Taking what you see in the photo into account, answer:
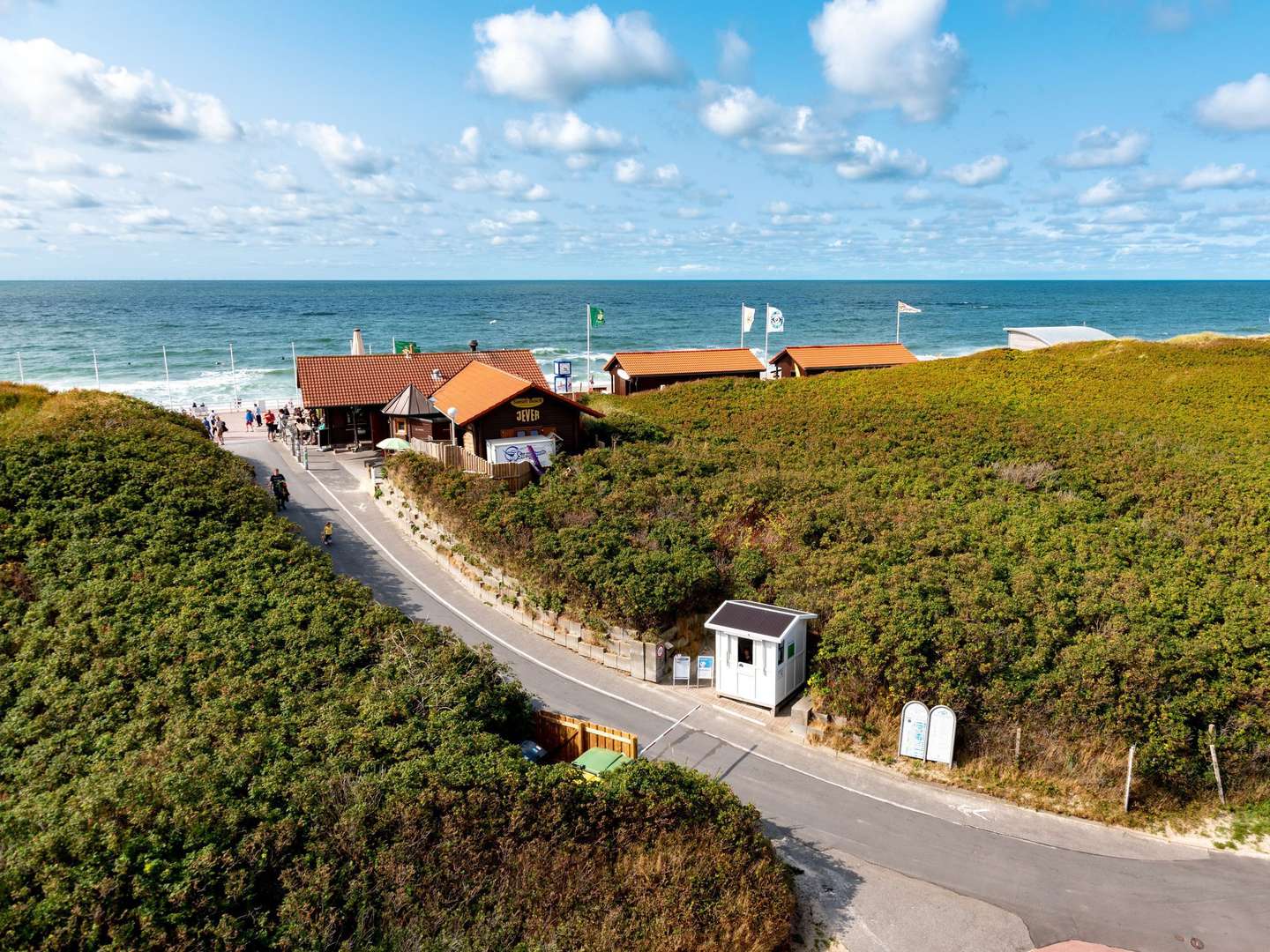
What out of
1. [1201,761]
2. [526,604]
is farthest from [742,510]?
[1201,761]

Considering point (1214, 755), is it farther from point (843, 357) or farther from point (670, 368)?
point (843, 357)

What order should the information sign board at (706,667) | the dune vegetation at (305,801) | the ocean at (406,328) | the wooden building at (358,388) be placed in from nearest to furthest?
1. the dune vegetation at (305,801)
2. the information sign board at (706,667)
3. the wooden building at (358,388)
4. the ocean at (406,328)

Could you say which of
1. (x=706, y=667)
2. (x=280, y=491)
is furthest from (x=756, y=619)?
(x=280, y=491)

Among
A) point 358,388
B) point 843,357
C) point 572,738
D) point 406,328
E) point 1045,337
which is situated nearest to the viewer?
point 572,738

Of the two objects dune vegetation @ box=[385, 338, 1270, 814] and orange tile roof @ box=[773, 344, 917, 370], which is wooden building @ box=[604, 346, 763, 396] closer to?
orange tile roof @ box=[773, 344, 917, 370]

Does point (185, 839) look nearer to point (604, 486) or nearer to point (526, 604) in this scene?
point (526, 604)

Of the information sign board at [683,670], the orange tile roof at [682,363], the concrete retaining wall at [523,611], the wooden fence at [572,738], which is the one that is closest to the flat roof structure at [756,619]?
the information sign board at [683,670]

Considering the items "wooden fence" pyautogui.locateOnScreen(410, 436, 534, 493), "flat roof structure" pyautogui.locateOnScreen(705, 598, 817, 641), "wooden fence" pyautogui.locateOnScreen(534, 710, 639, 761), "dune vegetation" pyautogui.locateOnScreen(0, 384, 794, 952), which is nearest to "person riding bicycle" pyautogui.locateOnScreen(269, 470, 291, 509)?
"wooden fence" pyautogui.locateOnScreen(410, 436, 534, 493)

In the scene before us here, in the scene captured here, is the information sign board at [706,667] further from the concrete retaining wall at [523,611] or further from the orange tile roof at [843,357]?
the orange tile roof at [843,357]
